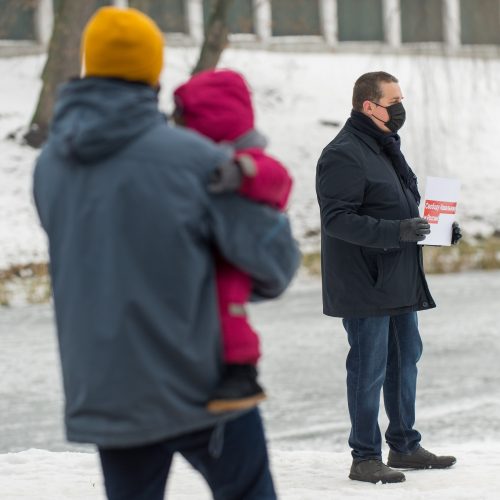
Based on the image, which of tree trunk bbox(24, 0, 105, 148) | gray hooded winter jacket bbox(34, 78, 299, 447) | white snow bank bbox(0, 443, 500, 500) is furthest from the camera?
tree trunk bbox(24, 0, 105, 148)

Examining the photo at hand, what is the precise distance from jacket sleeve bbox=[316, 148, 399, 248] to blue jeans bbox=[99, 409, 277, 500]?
228 centimetres

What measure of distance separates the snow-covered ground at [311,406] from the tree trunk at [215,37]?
7809mm

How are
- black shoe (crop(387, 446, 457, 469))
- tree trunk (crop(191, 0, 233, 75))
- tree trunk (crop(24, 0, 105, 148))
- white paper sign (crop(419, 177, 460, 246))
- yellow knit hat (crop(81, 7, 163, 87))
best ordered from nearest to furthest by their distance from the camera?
yellow knit hat (crop(81, 7, 163, 87))
white paper sign (crop(419, 177, 460, 246))
black shoe (crop(387, 446, 457, 469))
tree trunk (crop(191, 0, 233, 75))
tree trunk (crop(24, 0, 105, 148))

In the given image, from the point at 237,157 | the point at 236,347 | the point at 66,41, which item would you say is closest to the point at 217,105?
the point at 237,157

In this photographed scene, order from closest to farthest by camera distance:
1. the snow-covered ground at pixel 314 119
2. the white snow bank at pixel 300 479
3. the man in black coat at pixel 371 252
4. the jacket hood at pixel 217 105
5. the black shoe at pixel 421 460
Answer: the jacket hood at pixel 217 105 < the white snow bank at pixel 300 479 < the man in black coat at pixel 371 252 < the black shoe at pixel 421 460 < the snow-covered ground at pixel 314 119

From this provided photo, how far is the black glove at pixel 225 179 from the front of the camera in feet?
10.4

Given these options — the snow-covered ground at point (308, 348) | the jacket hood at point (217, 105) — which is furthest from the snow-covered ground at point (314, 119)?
the jacket hood at point (217, 105)

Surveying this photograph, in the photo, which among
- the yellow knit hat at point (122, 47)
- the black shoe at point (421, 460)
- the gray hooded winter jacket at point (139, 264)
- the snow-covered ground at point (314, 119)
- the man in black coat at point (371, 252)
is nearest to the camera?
the gray hooded winter jacket at point (139, 264)

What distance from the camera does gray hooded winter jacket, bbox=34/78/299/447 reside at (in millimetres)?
3145

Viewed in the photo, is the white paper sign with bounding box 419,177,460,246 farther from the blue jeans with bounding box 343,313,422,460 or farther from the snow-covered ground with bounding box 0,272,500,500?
the snow-covered ground with bounding box 0,272,500,500

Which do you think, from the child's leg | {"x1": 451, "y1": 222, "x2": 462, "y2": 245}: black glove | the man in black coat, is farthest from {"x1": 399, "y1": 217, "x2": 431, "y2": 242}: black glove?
the child's leg

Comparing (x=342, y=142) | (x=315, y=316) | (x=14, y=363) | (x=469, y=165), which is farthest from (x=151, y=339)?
(x=469, y=165)

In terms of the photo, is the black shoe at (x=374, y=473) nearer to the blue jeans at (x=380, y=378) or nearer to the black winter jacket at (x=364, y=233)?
the blue jeans at (x=380, y=378)

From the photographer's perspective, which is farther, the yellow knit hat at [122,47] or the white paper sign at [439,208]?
the white paper sign at [439,208]
